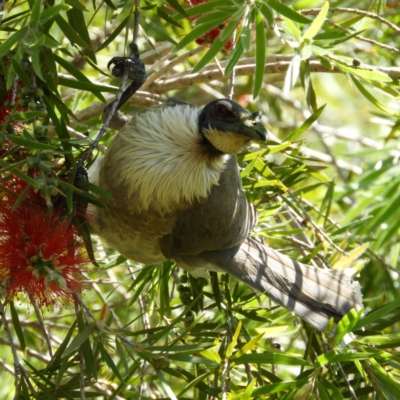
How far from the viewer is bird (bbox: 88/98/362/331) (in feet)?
9.05

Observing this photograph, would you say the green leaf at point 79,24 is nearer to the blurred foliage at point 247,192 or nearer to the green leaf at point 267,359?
the blurred foliage at point 247,192

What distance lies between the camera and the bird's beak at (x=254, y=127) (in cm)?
243

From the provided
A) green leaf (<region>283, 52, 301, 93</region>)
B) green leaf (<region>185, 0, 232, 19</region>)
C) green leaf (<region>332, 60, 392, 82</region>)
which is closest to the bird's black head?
green leaf (<region>283, 52, 301, 93</region>)

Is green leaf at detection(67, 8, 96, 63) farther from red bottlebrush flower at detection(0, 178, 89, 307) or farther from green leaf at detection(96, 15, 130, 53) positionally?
red bottlebrush flower at detection(0, 178, 89, 307)

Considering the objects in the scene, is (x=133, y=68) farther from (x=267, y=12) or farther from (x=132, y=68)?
(x=267, y=12)

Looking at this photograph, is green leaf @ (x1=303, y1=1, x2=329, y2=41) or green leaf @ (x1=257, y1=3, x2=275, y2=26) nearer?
green leaf @ (x1=257, y1=3, x2=275, y2=26)

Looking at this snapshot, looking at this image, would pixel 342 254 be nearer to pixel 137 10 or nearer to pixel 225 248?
pixel 225 248

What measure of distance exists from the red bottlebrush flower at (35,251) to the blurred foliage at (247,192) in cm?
9

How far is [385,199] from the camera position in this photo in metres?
3.75

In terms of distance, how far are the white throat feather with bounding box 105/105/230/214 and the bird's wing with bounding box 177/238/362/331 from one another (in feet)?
1.07

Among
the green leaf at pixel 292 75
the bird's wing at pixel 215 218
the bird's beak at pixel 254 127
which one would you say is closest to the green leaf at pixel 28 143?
the green leaf at pixel 292 75

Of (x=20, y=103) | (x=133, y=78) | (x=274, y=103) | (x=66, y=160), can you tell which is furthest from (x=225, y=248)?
(x=274, y=103)

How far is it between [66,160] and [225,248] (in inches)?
42.9

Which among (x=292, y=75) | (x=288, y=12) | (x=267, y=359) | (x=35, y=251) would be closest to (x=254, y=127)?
(x=292, y=75)
